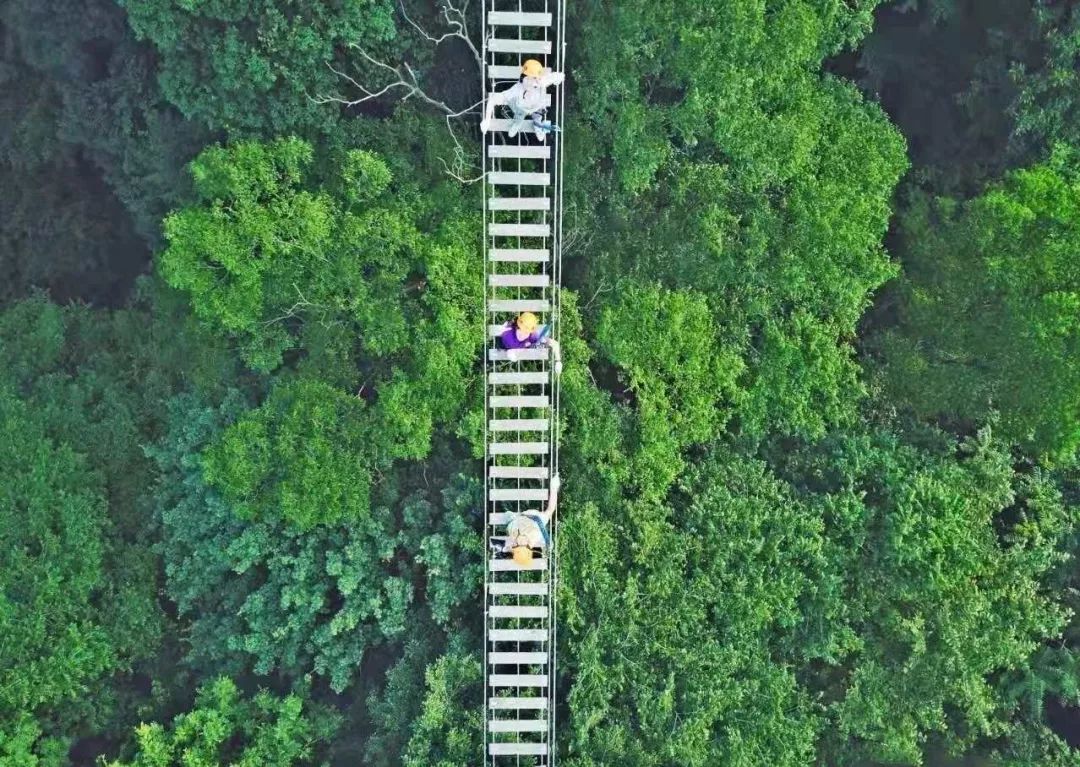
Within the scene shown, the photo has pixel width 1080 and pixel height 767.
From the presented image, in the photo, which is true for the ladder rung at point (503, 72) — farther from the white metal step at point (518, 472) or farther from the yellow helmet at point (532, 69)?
the white metal step at point (518, 472)

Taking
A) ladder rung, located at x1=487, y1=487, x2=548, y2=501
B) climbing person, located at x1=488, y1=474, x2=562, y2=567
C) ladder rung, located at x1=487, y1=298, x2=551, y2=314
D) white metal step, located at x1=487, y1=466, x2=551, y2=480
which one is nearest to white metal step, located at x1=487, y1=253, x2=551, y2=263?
ladder rung, located at x1=487, y1=298, x2=551, y2=314

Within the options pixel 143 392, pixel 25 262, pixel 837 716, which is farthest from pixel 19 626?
pixel 837 716

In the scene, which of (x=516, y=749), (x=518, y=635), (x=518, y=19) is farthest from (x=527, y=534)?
(x=518, y=19)

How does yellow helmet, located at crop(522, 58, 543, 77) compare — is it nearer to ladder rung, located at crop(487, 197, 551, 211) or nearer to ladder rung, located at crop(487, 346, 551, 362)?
ladder rung, located at crop(487, 197, 551, 211)

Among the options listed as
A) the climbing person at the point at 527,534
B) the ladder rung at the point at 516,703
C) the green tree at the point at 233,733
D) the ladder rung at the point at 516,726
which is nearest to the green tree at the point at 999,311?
the climbing person at the point at 527,534

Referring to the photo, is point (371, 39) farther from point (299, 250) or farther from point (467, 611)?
point (467, 611)

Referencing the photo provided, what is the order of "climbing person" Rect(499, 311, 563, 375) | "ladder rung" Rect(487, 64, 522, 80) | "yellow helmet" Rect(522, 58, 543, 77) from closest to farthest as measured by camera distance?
"yellow helmet" Rect(522, 58, 543, 77) < "climbing person" Rect(499, 311, 563, 375) < "ladder rung" Rect(487, 64, 522, 80)
